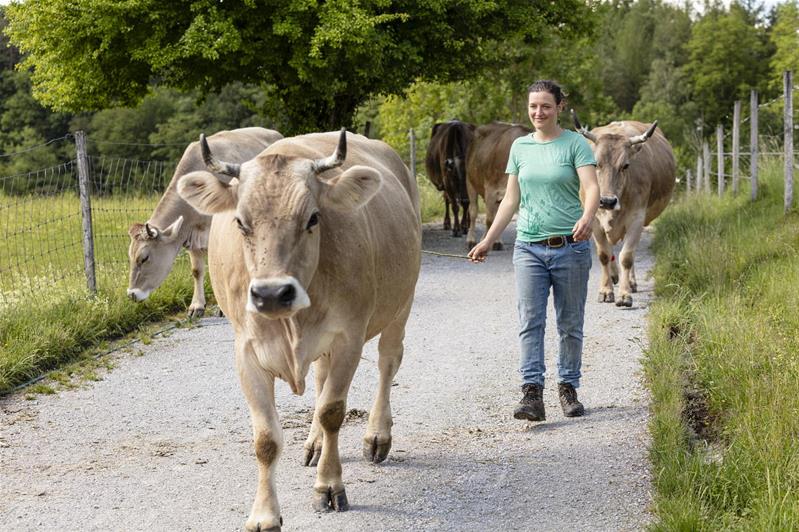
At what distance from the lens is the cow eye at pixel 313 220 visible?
15.8 feet

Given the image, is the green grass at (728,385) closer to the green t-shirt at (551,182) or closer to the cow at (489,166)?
the green t-shirt at (551,182)

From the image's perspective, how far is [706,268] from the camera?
35.3 ft

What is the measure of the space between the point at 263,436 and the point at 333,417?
0.42 metres

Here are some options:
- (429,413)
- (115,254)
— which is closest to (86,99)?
(115,254)

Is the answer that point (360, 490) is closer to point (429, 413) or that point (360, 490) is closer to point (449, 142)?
point (429, 413)

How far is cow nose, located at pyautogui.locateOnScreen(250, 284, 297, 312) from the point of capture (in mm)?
4449

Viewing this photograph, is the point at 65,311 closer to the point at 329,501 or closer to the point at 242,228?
the point at 329,501

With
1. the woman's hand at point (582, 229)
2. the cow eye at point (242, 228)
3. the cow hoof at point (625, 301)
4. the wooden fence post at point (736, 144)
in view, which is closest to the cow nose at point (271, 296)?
the cow eye at point (242, 228)

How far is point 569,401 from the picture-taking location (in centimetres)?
689

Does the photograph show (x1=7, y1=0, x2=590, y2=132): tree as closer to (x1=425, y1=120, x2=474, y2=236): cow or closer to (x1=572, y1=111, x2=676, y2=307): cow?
(x1=425, y1=120, x2=474, y2=236): cow

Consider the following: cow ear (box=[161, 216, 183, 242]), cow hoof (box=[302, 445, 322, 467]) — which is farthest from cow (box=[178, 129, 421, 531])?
cow ear (box=[161, 216, 183, 242])

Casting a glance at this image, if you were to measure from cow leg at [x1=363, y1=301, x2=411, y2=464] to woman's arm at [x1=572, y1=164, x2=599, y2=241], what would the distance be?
1.21 metres

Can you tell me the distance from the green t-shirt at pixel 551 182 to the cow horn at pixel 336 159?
6.56ft

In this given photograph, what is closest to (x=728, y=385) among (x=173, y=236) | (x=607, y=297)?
(x=607, y=297)
